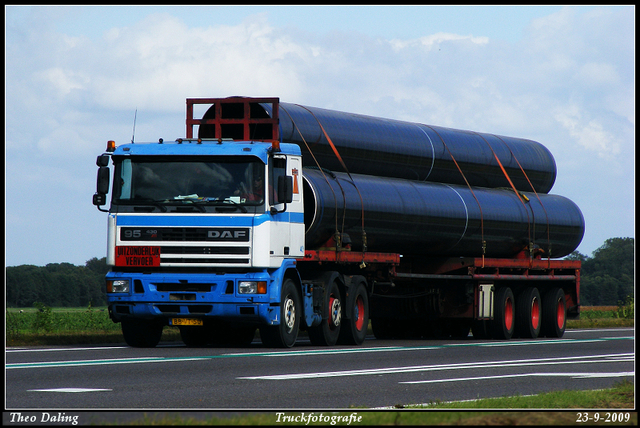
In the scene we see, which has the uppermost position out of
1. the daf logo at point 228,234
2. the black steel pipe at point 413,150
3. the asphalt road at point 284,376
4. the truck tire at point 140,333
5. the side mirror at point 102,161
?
the black steel pipe at point 413,150

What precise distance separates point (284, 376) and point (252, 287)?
468 centimetres

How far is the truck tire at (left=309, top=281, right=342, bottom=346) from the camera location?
19641 millimetres

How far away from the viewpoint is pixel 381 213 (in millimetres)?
21750

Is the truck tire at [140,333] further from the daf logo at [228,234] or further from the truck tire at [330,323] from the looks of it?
the truck tire at [330,323]

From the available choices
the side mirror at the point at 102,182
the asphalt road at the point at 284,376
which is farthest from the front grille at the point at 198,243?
the asphalt road at the point at 284,376

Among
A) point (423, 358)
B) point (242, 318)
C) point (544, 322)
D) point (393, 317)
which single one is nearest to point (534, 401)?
point (423, 358)

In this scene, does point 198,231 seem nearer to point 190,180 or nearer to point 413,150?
point 190,180

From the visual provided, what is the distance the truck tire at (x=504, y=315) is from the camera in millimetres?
25938

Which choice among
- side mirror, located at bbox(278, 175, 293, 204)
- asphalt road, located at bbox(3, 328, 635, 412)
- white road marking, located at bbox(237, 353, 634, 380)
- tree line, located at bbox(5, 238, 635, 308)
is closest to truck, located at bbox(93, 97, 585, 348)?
side mirror, located at bbox(278, 175, 293, 204)

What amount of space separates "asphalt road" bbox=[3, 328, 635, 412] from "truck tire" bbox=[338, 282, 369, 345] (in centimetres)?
122

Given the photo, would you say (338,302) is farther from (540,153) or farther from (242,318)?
(540,153)

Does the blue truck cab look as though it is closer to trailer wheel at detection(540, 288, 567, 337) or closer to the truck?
the truck

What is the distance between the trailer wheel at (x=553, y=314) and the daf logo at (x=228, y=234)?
1243cm

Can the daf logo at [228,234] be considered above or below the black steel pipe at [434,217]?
below
